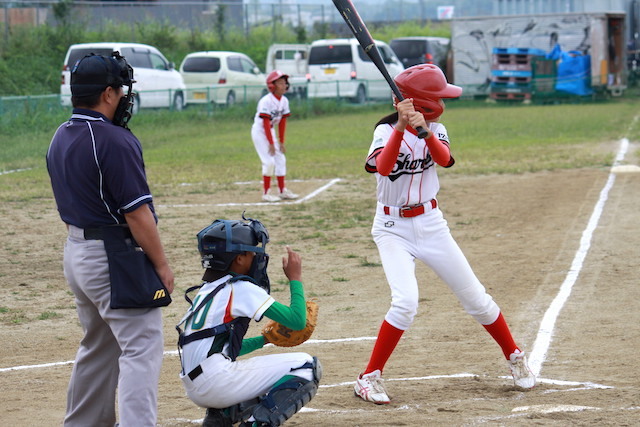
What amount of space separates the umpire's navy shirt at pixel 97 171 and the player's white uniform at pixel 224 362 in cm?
60

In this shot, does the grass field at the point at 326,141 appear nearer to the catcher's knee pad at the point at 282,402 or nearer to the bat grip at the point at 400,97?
the bat grip at the point at 400,97

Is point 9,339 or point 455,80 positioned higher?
point 455,80

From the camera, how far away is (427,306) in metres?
8.18

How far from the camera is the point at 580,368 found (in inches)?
244

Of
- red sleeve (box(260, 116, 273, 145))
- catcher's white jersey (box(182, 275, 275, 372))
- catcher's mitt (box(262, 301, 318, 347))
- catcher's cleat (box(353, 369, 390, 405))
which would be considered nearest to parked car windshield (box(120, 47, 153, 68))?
red sleeve (box(260, 116, 273, 145))

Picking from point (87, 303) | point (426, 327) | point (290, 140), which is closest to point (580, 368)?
point (426, 327)

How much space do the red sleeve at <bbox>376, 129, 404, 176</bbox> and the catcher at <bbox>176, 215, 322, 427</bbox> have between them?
3.21ft

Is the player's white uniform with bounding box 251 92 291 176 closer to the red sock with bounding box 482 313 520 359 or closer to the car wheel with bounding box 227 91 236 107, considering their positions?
the red sock with bounding box 482 313 520 359

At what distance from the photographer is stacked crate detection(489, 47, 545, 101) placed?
33250 mm

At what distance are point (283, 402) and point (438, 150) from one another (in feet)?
5.85

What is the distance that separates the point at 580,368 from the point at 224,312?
2658 millimetres

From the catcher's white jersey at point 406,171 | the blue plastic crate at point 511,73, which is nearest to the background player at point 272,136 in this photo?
the catcher's white jersey at point 406,171

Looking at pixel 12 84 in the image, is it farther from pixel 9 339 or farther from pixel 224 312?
pixel 224 312

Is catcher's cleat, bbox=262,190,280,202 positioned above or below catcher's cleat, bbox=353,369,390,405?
above
